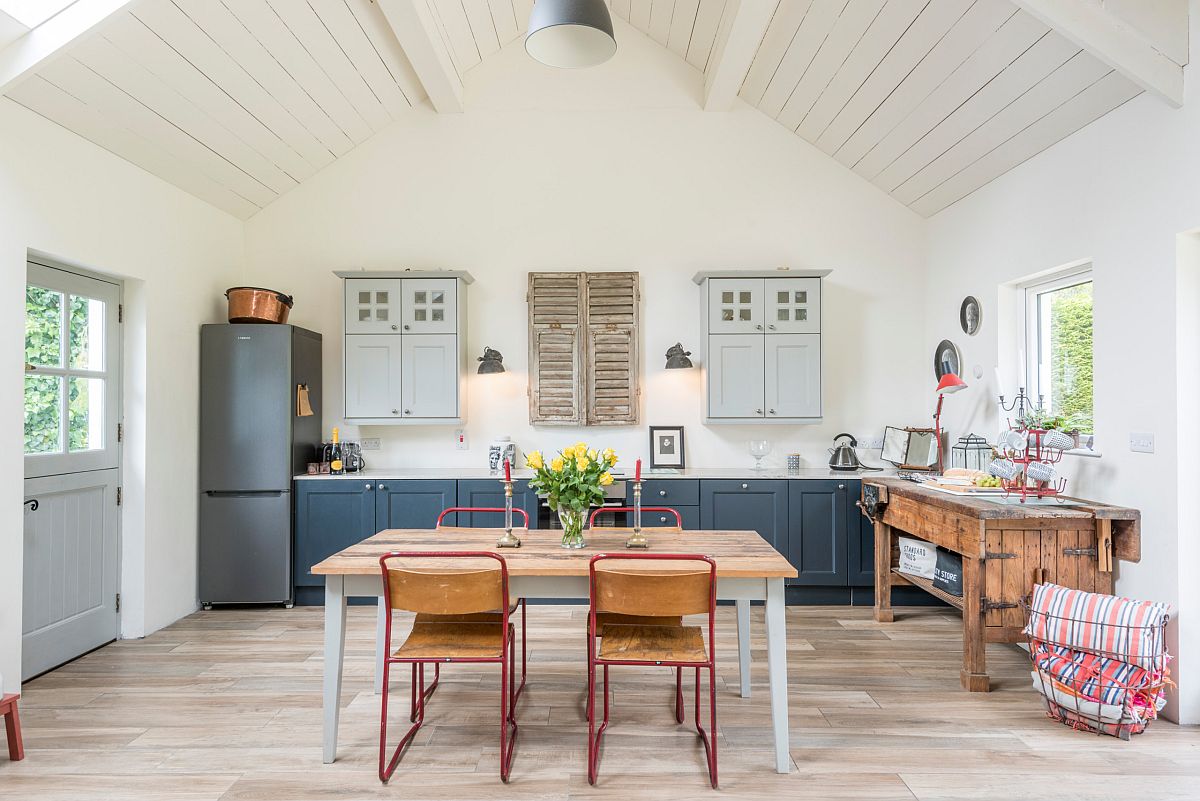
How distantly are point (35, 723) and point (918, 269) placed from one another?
5.95 metres

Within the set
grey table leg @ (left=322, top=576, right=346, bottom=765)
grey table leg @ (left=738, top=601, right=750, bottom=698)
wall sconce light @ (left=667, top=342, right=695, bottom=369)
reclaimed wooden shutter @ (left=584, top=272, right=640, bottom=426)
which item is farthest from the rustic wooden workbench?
grey table leg @ (left=322, top=576, right=346, bottom=765)

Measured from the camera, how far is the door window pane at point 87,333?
3703mm

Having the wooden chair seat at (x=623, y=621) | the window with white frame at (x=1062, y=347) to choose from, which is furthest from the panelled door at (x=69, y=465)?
the window with white frame at (x=1062, y=347)

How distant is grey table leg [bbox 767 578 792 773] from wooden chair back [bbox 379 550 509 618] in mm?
1009

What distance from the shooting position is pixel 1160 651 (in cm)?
273

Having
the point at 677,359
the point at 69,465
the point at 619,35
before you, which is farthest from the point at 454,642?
the point at 619,35

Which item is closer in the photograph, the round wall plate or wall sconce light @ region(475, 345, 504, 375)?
the round wall plate

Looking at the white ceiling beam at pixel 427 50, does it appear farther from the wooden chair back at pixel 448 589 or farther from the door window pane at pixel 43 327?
the wooden chair back at pixel 448 589

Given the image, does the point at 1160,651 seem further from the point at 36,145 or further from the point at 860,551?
the point at 36,145

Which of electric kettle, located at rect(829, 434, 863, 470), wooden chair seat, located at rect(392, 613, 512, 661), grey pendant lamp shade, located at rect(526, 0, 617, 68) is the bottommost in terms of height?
wooden chair seat, located at rect(392, 613, 512, 661)

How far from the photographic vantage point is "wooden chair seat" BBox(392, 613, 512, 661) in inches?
98.3

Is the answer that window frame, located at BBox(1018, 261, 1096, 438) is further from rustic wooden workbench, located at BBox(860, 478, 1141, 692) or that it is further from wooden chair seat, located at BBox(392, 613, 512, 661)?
wooden chair seat, located at BBox(392, 613, 512, 661)

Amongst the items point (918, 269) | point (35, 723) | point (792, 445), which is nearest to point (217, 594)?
point (35, 723)

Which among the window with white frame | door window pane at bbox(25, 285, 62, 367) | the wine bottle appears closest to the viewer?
door window pane at bbox(25, 285, 62, 367)
